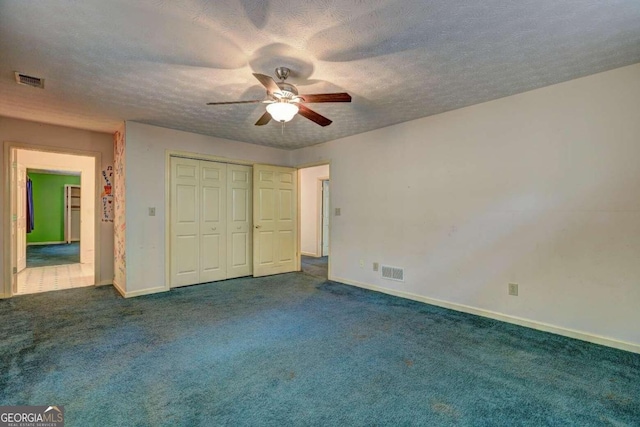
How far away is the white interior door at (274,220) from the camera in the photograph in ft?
17.4

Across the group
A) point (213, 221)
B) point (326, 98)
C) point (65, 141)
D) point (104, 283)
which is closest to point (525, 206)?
point (326, 98)

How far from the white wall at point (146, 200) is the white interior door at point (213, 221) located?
0.58m

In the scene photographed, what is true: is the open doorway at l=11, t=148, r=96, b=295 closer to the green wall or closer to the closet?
the green wall

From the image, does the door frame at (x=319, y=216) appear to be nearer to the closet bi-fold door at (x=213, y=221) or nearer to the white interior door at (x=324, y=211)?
the white interior door at (x=324, y=211)

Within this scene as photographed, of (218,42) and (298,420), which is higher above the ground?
(218,42)

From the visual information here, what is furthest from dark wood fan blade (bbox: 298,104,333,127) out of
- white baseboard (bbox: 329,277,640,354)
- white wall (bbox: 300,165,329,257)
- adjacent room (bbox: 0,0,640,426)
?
white wall (bbox: 300,165,329,257)

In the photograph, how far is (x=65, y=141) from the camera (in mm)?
4348

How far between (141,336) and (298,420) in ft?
6.31

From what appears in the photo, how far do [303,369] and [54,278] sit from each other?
534 centimetres

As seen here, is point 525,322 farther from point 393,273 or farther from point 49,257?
point 49,257

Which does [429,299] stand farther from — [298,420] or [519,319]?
[298,420]

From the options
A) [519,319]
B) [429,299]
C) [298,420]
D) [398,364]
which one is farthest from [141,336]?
[519,319]

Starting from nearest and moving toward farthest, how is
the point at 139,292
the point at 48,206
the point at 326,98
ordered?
the point at 326,98, the point at 139,292, the point at 48,206

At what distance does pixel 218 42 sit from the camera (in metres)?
2.14
